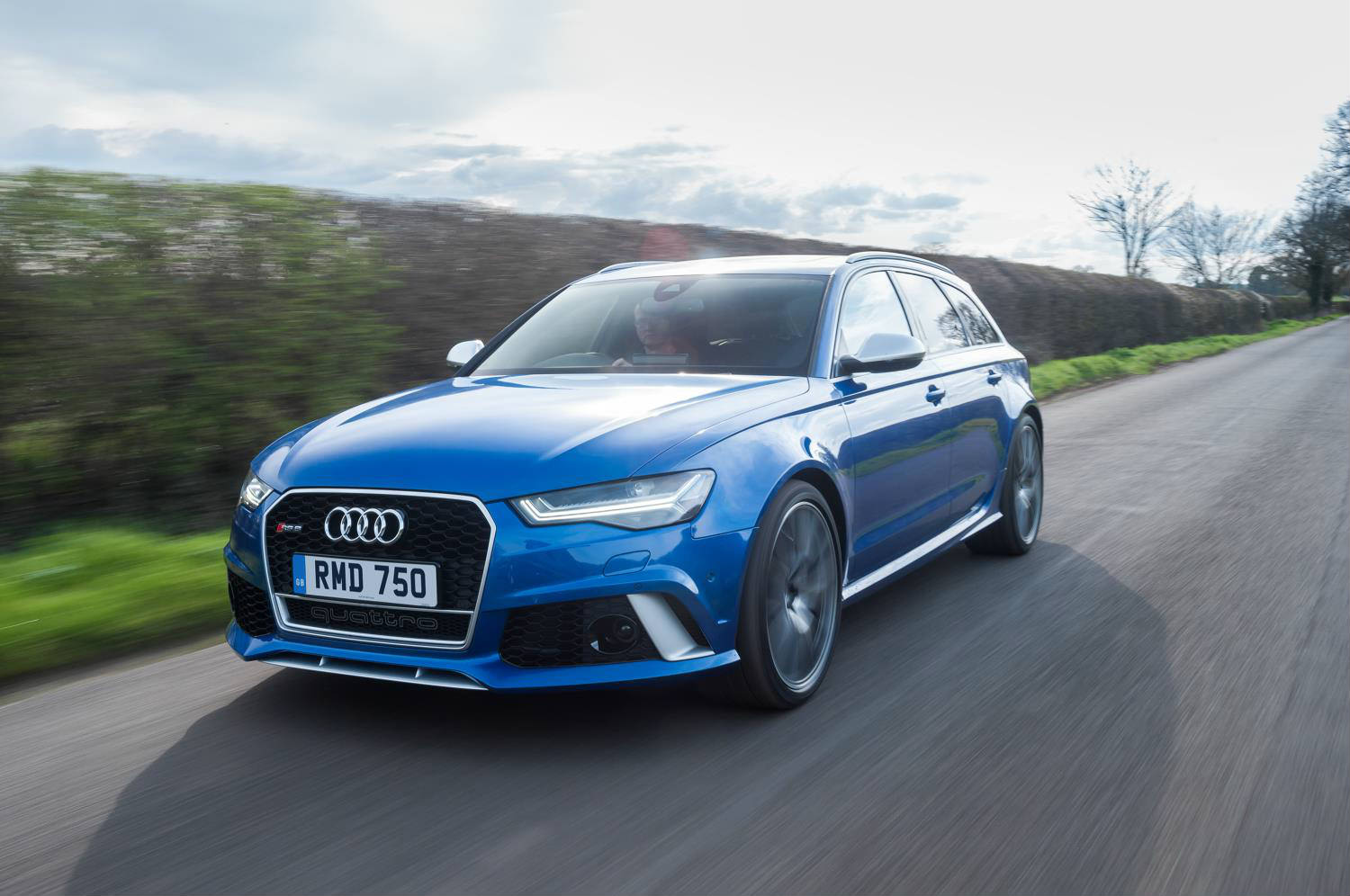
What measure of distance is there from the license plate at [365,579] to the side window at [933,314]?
299 centimetres

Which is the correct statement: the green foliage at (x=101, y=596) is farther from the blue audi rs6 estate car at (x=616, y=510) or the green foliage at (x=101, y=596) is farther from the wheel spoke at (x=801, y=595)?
the wheel spoke at (x=801, y=595)

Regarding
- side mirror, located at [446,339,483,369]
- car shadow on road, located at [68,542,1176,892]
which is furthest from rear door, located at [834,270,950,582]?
side mirror, located at [446,339,483,369]

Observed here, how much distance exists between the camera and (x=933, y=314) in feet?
19.3

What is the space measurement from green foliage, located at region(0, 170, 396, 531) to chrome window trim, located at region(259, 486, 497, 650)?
127 inches

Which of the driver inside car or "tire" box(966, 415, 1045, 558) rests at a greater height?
the driver inside car

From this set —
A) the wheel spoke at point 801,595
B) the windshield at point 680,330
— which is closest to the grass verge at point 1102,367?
the windshield at point 680,330

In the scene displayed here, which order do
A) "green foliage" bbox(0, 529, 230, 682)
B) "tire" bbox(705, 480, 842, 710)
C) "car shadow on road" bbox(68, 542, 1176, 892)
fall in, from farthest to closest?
1. "green foliage" bbox(0, 529, 230, 682)
2. "tire" bbox(705, 480, 842, 710)
3. "car shadow on road" bbox(68, 542, 1176, 892)

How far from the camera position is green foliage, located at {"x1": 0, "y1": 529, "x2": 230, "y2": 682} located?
182 inches

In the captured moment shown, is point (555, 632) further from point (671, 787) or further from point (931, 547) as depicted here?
point (931, 547)

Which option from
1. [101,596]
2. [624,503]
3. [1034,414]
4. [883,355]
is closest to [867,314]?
[883,355]

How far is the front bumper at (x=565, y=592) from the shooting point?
3387mm

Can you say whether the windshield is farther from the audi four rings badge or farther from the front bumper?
the audi four rings badge

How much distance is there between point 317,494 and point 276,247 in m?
4.39

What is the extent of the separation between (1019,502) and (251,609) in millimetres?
4113
